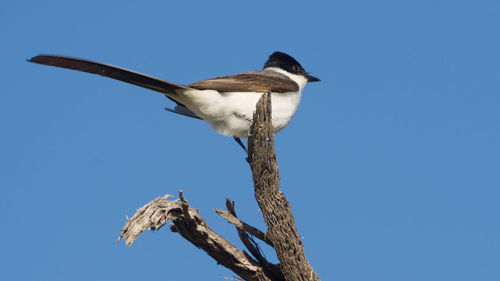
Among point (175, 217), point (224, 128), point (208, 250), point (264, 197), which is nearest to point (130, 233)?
point (175, 217)

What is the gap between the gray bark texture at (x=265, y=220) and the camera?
18.8 feet

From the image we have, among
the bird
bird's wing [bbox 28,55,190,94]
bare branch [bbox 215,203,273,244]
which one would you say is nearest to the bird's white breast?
the bird

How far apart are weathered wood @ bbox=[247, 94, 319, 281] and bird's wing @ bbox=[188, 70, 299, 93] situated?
1.07 m

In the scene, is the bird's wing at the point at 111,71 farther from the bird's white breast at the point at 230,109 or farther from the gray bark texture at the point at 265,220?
the gray bark texture at the point at 265,220

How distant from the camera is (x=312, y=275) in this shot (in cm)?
575

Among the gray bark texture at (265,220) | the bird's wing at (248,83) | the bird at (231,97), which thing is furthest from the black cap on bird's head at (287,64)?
the gray bark texture at (265,220)

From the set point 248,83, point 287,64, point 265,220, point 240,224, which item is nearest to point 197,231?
point 240,224

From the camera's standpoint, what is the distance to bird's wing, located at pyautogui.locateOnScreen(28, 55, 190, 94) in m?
5.48

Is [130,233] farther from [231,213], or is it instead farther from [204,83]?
[204,83]

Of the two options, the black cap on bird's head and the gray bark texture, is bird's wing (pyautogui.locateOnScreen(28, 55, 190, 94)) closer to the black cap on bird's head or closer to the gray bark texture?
the gray bark texture

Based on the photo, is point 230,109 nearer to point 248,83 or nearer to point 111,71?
point 248,83

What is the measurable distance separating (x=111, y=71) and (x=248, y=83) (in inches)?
75.3

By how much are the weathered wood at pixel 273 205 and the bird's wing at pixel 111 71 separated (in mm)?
1300

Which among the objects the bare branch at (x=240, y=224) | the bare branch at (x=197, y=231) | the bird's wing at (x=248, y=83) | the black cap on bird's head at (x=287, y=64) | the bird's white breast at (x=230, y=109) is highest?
the black cap on bird's head at (x=287, y=64)
